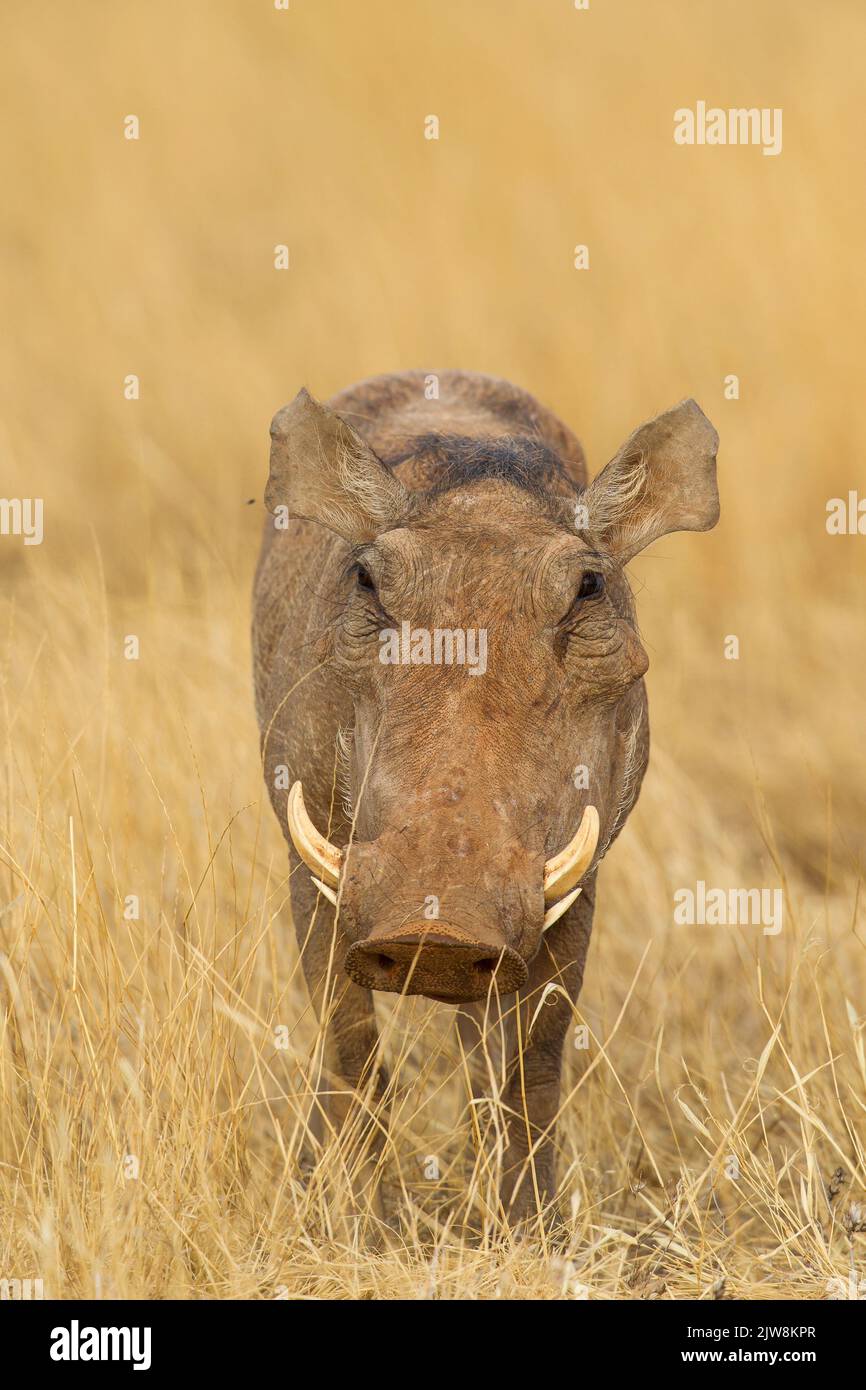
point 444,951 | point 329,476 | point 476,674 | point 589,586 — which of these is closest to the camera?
point 444,951

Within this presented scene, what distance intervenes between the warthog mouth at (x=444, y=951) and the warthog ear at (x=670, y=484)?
843mm

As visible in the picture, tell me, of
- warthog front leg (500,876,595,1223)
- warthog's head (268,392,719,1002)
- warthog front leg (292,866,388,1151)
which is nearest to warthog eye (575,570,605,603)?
warthog's head (268,392,719,1002)

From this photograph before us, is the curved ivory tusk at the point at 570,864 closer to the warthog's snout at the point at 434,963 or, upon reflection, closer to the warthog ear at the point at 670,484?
the warthog's snout at the point at 434,963

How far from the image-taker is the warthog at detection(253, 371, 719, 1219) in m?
3.38

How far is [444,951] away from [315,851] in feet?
1.76

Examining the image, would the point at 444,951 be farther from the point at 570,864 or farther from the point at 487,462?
the point at 487,462

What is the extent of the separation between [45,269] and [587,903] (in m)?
7.77

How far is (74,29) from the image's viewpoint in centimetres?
1246

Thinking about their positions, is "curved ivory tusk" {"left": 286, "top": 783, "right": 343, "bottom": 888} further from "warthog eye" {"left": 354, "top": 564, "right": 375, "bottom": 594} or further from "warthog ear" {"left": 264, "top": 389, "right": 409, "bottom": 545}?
"warthog ear" {"left": 264, "top": 389, "right": 409, "bottom": 545}

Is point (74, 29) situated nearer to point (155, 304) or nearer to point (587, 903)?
point (155, 304)

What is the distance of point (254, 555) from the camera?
8.77 meters

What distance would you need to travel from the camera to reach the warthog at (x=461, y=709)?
11.1ft

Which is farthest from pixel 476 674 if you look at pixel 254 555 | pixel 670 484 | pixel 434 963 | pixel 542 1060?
pixel 254 555

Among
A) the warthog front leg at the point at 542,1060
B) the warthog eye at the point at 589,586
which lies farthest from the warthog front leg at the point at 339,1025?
the warthog eye at the point at 589,586
